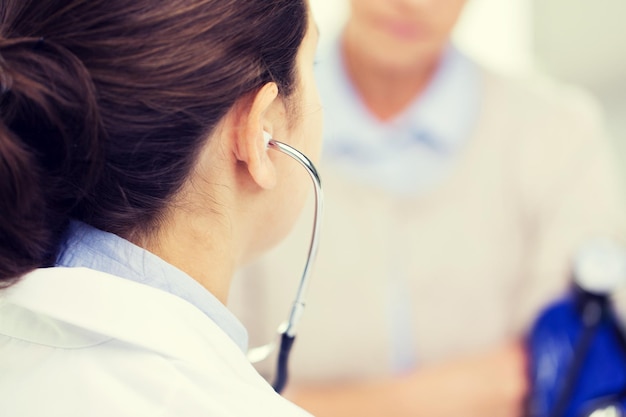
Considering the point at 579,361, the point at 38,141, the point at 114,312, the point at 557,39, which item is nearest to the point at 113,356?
the point at 114,312

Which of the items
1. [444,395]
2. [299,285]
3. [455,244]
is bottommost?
[444,395]

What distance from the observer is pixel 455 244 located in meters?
1.10

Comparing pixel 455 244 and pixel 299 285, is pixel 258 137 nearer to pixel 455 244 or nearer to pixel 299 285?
pixel 299 285

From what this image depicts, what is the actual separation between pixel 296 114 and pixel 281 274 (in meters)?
A: 0.53

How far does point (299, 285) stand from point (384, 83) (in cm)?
56

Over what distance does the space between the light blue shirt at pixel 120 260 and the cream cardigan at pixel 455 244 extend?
536 millimetres

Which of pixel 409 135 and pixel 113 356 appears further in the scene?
pixel 409 135

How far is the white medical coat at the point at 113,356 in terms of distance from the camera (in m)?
0.46

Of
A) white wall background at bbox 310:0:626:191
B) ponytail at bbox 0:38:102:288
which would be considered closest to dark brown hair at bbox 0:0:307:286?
ponytail at bbox 0:38:102:288

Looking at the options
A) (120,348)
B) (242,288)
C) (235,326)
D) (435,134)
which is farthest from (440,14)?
(120,348)

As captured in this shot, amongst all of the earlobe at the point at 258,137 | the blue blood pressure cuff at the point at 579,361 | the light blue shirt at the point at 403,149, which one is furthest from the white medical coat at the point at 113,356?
the light blue shirt at the point at 403,149

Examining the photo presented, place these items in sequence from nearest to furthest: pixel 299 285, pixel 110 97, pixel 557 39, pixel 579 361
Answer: pixel 110 97 → pixel 299 285 → pixel 579 361 → pixel 557 39

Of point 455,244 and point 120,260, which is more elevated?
point 120,260

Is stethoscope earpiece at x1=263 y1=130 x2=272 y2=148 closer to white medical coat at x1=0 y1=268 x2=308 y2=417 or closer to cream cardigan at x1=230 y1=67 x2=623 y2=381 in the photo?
white medical coat at x1=0 y1=268 x2=308 y2=417
